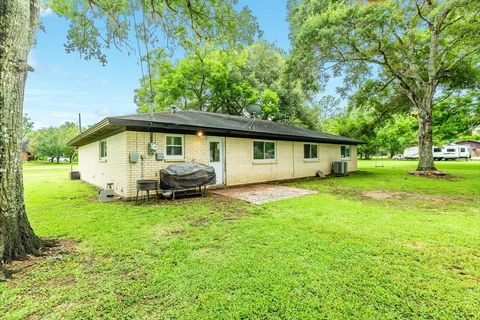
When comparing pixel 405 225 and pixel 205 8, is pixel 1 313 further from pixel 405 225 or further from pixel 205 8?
pixel 205 8

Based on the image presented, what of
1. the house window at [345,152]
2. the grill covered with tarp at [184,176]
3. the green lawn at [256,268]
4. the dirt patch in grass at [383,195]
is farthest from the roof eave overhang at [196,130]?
the dirt patch in grass at [383,195]

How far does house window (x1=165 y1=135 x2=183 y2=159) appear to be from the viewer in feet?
26.1

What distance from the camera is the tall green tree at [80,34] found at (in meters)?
3.02

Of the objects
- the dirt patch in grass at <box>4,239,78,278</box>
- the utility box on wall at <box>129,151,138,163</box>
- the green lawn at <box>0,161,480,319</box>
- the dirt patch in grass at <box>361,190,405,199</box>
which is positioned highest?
the utility box on wall at <box>129,151,138,163</box>

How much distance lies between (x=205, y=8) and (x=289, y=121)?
57.0ft

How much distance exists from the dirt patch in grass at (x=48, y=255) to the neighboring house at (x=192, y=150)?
11.5ft

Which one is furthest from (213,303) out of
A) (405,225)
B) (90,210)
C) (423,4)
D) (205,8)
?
(423,4)

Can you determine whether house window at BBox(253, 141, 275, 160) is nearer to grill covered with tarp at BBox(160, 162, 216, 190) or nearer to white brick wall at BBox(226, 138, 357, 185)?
white brick wall at BBox(226, 138, 357, 185)

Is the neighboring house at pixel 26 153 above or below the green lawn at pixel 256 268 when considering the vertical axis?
above

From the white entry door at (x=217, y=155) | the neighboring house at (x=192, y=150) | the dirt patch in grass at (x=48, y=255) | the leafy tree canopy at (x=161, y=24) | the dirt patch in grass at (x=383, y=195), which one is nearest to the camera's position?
the dirt patch in grass at (x=48, y=255)

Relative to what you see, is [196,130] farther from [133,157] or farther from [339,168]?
[339,168]

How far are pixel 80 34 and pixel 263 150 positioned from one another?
25.8 ft

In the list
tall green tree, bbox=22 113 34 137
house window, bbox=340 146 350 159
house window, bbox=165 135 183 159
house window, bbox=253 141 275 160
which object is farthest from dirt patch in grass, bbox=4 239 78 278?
tall green tree, bbox=22 113 34 137

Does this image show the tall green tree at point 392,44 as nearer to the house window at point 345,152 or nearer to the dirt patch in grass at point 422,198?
the house window at point 345,152
